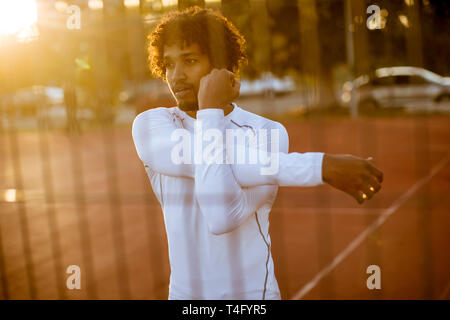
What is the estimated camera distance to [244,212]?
1335 mm

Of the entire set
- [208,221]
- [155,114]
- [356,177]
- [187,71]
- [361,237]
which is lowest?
[361,237]

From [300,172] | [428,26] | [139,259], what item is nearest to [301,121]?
[139,259]

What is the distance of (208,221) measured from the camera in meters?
1.31

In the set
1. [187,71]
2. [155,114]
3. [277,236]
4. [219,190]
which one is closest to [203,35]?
[187,71]

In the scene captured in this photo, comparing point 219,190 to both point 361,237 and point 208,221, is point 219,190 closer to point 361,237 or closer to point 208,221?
point 208,221

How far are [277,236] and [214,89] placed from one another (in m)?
3.76

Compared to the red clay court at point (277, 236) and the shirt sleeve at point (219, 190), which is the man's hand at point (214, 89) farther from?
the red clay court at point (277, 236)

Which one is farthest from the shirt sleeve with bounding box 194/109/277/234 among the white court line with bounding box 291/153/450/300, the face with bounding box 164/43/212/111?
the white court line with bounding box 291/153/450/300

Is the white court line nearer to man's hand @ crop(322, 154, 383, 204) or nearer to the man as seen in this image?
the man

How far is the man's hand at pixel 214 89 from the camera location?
4.07 ft

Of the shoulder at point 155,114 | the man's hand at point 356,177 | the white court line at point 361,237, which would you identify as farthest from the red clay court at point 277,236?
the man's hand at point 356,177

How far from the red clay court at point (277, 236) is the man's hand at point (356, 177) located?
1182mm
